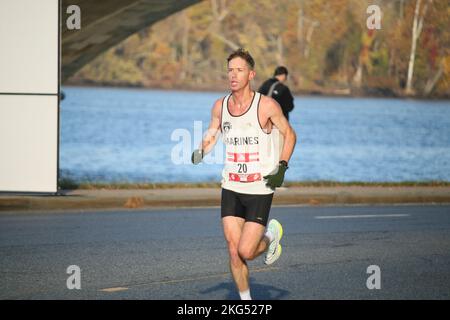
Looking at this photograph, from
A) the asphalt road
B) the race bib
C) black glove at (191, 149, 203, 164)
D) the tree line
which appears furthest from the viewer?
the tree line

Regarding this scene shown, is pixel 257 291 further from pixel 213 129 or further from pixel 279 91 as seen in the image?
pixel 279 91

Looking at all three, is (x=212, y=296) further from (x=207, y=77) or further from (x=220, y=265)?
(x=207, y=77)

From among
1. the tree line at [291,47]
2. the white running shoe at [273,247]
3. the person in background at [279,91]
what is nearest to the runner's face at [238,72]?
the white running shoe at [273,247]

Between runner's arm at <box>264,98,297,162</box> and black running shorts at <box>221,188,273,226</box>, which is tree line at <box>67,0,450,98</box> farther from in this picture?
black running shorts at <box>221,188,273,226</box>

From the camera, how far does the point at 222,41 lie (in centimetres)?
12081

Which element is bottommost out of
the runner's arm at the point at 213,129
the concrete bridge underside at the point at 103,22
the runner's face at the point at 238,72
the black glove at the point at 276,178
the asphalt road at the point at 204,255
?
the asphalt road at the point at 204,255

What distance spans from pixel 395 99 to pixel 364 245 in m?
124

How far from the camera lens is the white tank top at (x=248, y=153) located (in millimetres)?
8406

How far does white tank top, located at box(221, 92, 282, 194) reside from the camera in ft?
27.6

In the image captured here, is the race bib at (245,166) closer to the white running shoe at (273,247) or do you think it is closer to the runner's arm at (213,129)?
the runner's arm at (213,129)

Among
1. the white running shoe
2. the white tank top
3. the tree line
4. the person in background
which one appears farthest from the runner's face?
the tree line

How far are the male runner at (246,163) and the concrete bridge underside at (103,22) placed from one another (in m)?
18.8

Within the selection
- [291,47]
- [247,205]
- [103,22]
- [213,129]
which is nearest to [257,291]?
[247,205]

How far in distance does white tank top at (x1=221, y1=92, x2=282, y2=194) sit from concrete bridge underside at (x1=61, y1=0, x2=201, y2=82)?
18.9 meters
